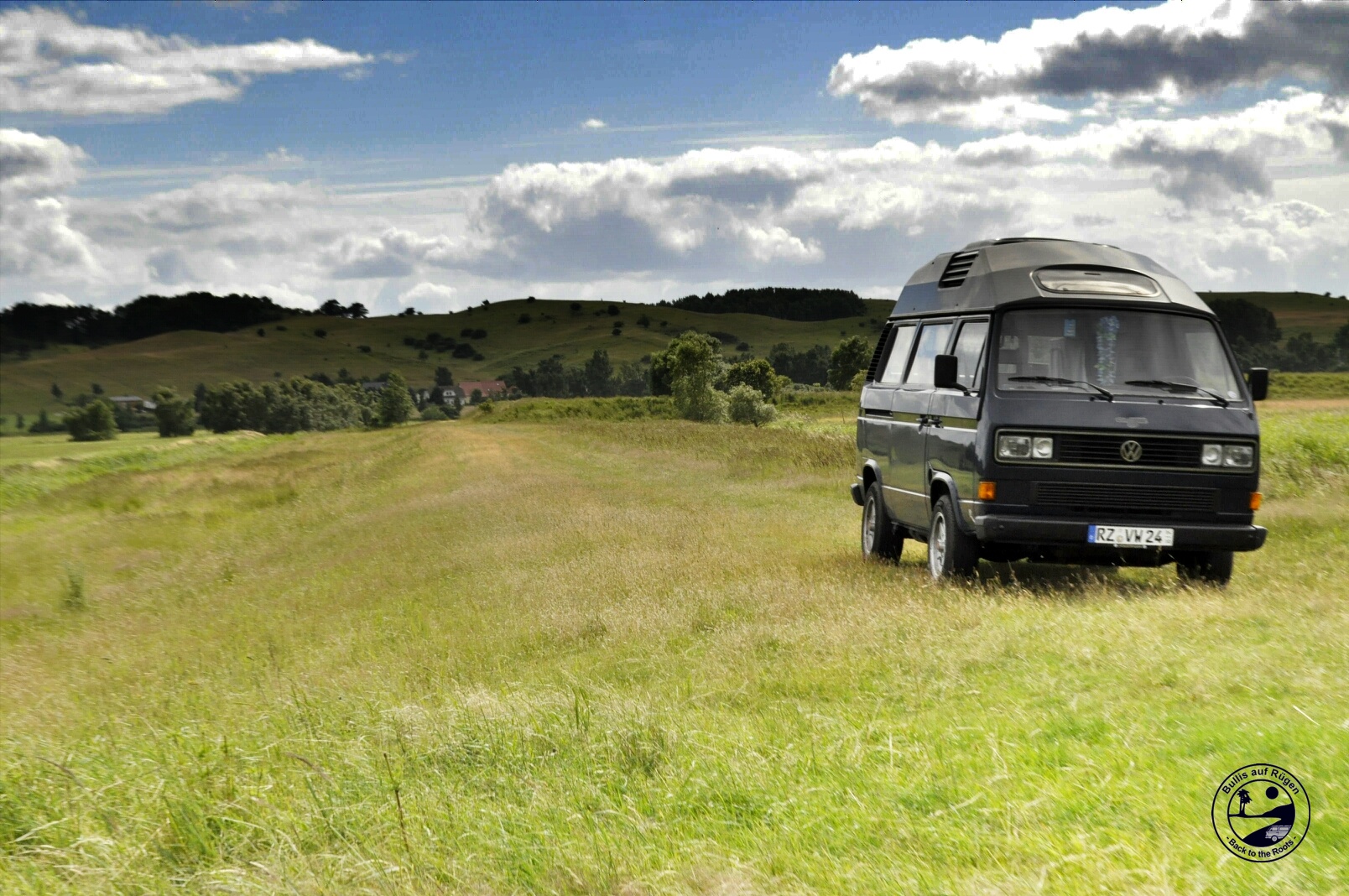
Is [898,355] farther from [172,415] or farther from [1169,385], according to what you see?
[172,415]

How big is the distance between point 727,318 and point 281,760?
7560 inches

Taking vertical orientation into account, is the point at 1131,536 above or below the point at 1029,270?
below

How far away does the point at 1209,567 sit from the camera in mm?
10062

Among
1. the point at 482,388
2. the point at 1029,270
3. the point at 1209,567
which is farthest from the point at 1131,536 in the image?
the point at 482,388

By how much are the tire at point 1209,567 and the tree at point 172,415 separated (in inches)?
4496

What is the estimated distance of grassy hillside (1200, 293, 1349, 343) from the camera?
423 feet

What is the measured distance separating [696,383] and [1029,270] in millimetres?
75155

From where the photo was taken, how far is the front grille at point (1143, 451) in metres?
9.49

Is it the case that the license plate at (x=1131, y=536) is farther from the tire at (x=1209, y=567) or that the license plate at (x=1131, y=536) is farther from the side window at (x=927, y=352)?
the side window at (x=927, y=352)

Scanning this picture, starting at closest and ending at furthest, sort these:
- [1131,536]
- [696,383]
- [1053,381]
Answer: [1131,536] < [1053,381] < [696,383]

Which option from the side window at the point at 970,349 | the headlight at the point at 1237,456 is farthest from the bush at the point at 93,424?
the headlight at the point at 1237,456

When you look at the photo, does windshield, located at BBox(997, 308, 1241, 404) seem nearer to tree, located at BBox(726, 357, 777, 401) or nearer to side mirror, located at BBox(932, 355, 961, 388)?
side mirror, located at BBox(932, 355, 961, 388)

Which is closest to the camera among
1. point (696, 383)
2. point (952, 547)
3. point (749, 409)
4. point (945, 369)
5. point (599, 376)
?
point (952, 547)

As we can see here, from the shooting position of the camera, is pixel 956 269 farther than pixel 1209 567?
Yes
